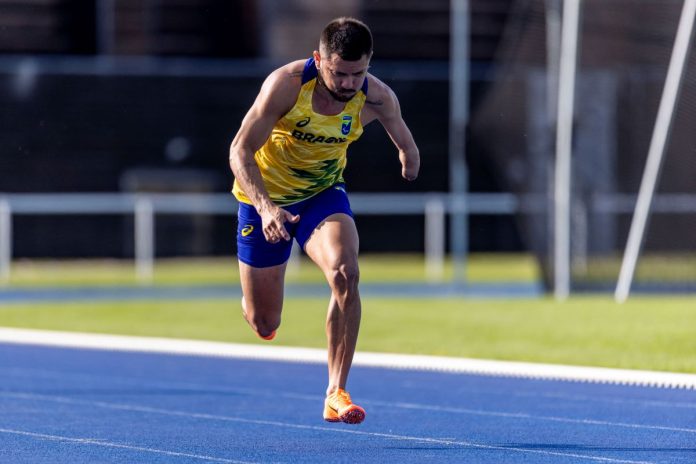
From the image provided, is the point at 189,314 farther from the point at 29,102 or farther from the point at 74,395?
the point at 29,102

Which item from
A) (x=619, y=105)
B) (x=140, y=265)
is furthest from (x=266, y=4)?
(x=619, y=105)

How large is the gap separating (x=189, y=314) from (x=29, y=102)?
1242 cm

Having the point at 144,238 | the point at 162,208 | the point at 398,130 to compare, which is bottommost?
the point at 144,238

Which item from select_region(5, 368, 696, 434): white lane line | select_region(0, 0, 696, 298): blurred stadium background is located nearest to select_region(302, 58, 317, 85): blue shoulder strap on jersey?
select_region(5, 368, 696, 434): white lane line

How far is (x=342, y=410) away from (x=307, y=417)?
1.63m

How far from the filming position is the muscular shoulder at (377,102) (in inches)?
317

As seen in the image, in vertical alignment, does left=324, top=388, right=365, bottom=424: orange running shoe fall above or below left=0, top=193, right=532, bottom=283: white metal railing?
above

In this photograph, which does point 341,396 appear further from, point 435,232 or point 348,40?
point 435,232

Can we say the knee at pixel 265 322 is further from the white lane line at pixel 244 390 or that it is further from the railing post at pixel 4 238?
the railing post at pixel 4 238

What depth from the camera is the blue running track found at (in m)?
7.66

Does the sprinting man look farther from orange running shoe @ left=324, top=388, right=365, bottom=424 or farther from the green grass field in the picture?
the green grass field

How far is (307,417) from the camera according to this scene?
933cm

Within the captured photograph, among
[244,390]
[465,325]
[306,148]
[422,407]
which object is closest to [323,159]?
[306,148]

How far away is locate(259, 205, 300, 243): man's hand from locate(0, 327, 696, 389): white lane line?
4.27 meters
